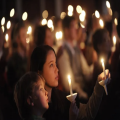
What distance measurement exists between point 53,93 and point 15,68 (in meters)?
1.26

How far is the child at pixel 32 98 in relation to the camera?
1909 millimetres

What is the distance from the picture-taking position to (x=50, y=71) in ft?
6.79

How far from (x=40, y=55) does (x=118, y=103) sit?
0.84m

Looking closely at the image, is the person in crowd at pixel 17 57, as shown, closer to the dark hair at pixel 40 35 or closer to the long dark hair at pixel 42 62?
the dark hair at pixel 40 35

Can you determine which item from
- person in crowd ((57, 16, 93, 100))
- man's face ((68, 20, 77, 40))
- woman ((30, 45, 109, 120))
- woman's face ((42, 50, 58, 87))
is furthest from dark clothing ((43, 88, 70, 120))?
man's face ((68, 20, 77, 40))

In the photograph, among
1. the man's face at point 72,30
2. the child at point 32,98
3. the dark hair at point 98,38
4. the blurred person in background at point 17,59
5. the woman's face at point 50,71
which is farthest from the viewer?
the man's face at point 72,30

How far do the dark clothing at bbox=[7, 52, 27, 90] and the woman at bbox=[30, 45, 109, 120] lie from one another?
1058 mm

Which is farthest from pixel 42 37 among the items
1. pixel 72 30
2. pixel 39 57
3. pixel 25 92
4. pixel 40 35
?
pixel 25 92

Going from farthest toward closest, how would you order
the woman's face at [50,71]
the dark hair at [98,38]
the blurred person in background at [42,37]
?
the dark hair at [98,38] → the blurred person in background at [42,37] → the woman's face at [50,71]

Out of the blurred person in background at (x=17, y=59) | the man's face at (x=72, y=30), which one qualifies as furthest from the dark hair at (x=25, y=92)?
the man's face at (x=72, y=30)

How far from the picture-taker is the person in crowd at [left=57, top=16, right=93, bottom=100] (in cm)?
311

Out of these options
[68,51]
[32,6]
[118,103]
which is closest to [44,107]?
[118,103]

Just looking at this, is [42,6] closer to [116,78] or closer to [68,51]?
[68,51]

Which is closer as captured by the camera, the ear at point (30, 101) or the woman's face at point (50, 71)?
the ear at point (30, 101)
